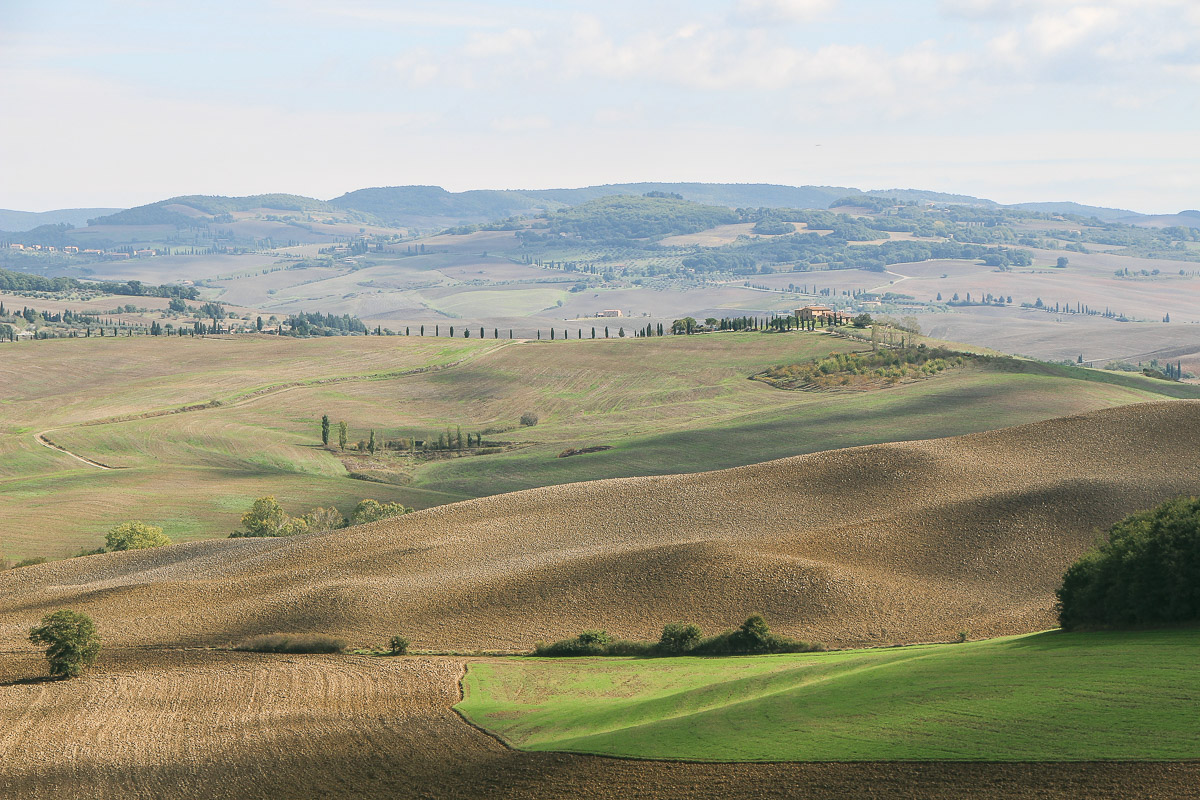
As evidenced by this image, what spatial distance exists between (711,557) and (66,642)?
129 ft

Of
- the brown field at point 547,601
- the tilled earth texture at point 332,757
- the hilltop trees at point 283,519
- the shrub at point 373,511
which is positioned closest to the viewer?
the tilled earth texture at point 332,757

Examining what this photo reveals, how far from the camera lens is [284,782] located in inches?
1767

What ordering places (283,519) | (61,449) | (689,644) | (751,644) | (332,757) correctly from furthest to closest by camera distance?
(61,449), (283,519), (689,644), (751,644), (332,757)

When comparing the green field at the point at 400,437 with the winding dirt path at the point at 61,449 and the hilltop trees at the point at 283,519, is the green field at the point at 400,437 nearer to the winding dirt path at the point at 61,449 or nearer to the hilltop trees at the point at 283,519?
the winding dirt path at the point at 61,449

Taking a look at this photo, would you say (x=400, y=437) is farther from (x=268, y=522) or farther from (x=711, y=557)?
(x=711, y=557)

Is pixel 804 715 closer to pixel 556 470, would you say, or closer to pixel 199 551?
pixel 199 551

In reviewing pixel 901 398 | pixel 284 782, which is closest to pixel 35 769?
pixel 284 782

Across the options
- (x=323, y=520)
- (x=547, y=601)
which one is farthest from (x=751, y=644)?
(x=323, y=520)

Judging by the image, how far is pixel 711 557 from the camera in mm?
78188

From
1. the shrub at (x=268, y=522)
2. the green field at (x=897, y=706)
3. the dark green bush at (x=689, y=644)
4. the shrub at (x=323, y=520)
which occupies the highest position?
the green field at (x=897, y=706)

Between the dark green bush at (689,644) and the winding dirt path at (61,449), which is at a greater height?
the dark green bush at (689,644)

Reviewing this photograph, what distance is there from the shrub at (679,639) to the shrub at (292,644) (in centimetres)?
1830

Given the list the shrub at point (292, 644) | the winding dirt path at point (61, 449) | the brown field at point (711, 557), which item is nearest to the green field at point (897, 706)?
the shrub at point (292, 644)

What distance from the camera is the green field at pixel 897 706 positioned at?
3997 centimetres
